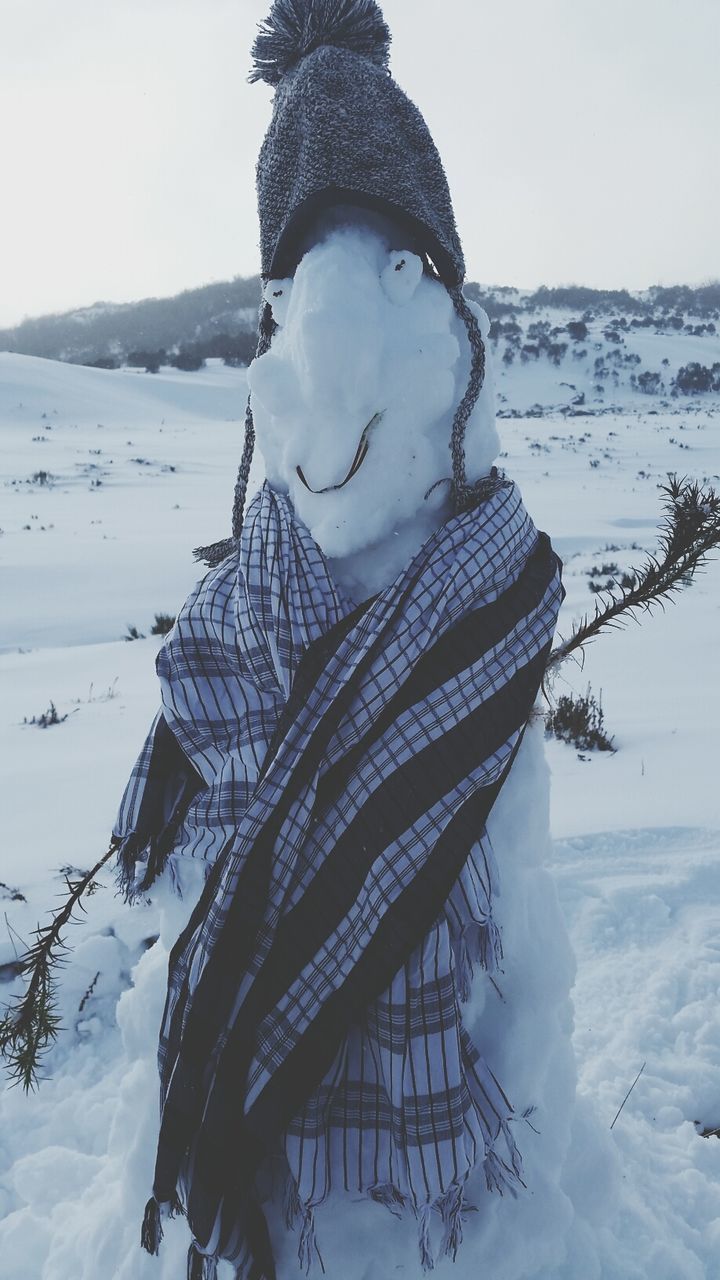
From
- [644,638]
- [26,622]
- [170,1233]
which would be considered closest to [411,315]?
[170,1233]

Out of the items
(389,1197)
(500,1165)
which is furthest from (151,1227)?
(500,1165)

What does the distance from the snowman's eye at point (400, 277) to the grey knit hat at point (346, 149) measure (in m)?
0.08

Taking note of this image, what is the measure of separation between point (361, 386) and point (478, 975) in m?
1.01

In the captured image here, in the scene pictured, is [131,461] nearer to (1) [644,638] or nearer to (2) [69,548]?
(2) [69,548]

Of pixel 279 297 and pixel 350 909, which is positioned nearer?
pixel 350 909

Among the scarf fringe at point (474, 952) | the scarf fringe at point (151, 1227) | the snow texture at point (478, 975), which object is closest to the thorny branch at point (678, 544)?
the snow texture at point (478, 975)

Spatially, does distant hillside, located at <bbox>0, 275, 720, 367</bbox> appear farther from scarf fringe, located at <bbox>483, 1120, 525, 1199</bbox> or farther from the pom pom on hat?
scarf fringe, located at <bbox>483, 1120, 525, 1199</bbox>

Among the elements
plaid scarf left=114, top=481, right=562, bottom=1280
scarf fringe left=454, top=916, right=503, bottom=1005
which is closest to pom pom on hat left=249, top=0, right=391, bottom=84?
plaid scarf left=114, top=481, right=562, bottom=1280

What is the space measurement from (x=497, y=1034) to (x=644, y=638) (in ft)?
14.8

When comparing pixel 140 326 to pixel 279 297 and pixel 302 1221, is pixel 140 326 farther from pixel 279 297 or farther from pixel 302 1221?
pixel 302 1221

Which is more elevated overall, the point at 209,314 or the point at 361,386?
the point at 209,314

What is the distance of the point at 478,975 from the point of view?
3.99 feet

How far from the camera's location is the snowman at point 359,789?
107 cm

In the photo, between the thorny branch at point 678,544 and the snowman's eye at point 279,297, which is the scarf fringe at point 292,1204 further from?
the snowman's eye at point 279,297
